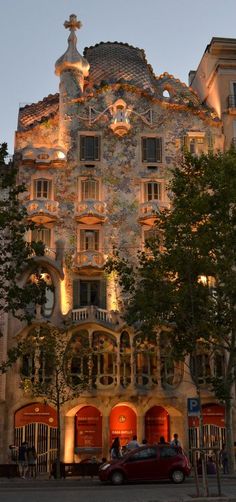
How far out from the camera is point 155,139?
42.5m

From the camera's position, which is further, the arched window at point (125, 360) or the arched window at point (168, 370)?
the arched window at point (168, 370)

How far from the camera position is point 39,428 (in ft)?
119

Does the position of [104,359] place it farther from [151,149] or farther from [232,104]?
[232,104]

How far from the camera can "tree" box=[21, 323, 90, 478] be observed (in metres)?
31.2

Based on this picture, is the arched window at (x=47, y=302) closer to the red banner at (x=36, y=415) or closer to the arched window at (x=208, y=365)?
the red banner at (x=36, y=415)

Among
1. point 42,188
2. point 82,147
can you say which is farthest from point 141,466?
point 82,147

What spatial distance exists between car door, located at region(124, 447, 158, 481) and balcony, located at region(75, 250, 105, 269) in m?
15.3

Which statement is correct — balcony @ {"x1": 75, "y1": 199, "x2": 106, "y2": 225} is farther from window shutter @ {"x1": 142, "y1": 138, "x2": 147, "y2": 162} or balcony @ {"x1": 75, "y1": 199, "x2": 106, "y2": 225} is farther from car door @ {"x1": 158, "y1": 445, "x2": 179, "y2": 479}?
car door @ {"x1": 158, "y1": 445, "x2": 179, "y2": 479}

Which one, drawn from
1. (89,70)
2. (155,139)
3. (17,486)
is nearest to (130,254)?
(155,139)

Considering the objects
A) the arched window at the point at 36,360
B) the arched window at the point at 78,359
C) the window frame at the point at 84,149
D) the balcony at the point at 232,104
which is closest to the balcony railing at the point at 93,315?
the arched window at the point at 78,359

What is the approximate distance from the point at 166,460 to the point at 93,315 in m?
13.0

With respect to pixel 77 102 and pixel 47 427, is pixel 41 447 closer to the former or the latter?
pixel 47 427

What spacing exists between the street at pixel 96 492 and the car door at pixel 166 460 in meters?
0.41

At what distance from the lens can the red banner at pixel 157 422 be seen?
124ft
